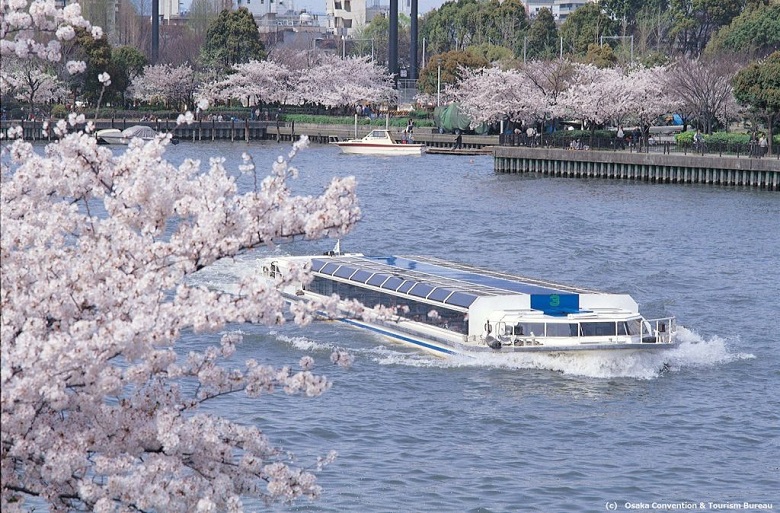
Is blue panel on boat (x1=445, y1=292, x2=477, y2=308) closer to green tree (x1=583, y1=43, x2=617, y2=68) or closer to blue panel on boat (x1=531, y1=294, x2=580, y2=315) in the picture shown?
blue panel on boat (x1=531, y1=294, x2=580, y2=315)

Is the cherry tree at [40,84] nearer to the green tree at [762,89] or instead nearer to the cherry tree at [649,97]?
the cherry tree at [649,97]

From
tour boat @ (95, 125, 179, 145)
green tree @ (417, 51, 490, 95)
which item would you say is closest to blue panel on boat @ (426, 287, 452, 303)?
tour boat @ (95, 125, 179, 145)

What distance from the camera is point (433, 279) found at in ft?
119

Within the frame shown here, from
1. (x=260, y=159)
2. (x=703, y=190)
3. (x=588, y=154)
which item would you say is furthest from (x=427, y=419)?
(x=260, y=159)

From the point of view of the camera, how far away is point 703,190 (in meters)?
74.5

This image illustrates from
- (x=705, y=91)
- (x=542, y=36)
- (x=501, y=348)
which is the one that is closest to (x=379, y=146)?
(x=705, y=91)

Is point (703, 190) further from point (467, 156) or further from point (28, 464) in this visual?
point (28, 464)

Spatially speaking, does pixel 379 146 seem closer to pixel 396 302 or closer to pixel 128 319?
pixel 396 302

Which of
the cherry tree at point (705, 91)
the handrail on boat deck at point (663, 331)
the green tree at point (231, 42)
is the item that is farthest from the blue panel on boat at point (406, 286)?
the green tree at point (231, 42)

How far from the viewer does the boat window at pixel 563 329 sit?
1248 inches

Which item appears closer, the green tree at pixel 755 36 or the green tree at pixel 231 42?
the green tree at pixel 755 36

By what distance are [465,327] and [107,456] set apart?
2043cm

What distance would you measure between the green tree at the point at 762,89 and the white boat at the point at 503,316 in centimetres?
4524

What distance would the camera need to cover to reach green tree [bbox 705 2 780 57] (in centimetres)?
13012
